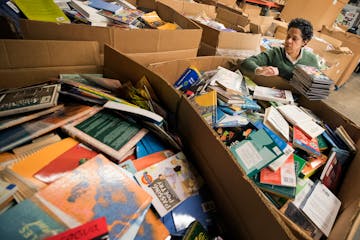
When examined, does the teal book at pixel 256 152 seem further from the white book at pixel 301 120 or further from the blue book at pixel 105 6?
the blue book at pixel 105 6

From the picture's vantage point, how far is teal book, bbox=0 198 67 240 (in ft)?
1.51

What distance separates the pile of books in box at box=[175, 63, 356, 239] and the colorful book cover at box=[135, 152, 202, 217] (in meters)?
0.19

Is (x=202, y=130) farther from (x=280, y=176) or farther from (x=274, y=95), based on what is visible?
(x=274, y=95)

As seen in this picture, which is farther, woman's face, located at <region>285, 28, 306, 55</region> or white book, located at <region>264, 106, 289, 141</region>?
woman's face, located at <region>285, 28, 306, 55</region>

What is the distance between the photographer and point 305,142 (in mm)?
1014

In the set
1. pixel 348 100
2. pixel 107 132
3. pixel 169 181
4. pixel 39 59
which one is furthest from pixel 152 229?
pixel 348 100

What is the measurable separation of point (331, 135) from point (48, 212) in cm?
125

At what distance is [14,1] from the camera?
3.71 feet

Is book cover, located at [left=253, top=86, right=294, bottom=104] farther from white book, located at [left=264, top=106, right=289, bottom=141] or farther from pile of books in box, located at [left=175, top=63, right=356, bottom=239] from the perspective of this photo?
white book, located at [left=264, top=106, right=289, bottom=141]

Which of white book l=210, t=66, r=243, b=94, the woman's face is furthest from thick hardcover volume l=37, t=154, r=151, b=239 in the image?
the woman's face

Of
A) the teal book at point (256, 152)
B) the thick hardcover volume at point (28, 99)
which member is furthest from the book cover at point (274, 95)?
the thick hardcover volume at point (28, 99)

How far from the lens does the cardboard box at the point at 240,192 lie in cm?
55

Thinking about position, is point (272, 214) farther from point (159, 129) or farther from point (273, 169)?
point (159, 129)

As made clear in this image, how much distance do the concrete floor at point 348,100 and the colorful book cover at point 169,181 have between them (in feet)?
8.80
